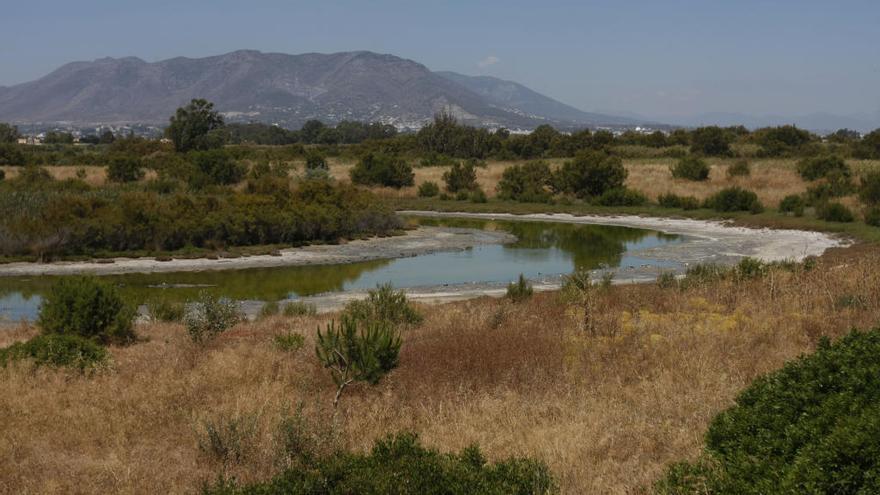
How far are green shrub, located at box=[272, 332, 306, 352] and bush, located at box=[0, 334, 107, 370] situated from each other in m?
2.25

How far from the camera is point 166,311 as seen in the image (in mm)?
17484

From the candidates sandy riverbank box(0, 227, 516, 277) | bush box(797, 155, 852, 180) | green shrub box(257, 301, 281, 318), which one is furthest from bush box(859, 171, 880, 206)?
green shrub box(257, 301, 281, 318)

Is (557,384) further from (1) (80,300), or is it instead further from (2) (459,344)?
(1) (80,300)

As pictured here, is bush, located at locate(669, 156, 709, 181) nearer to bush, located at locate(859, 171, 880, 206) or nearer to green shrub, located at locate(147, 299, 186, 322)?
bush, located at locate(859, 171, 880, 206)

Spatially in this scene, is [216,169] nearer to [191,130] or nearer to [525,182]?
[525,182]

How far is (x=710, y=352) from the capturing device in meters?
10.0

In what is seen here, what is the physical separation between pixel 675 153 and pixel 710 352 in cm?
7053

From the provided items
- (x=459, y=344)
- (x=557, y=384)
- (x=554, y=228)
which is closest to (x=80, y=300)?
(x=459, y=344)

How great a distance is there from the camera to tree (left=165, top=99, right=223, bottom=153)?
249ft

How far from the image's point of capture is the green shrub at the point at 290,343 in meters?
11.4

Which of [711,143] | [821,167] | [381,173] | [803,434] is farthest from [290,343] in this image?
[711,143]

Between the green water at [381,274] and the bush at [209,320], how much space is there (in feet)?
20.3

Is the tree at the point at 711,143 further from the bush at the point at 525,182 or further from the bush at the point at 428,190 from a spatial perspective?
the bush at the point at 428,190

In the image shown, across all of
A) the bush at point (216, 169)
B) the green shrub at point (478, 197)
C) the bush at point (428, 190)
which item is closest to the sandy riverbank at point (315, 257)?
the green shrub at point (478, 197)
